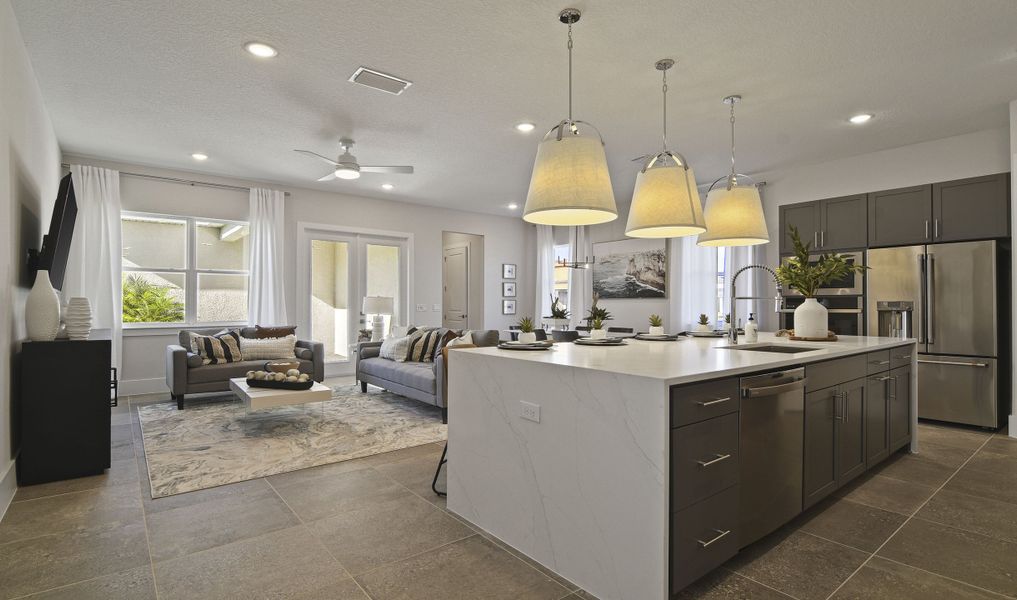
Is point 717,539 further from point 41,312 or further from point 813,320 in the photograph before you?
point 41,312

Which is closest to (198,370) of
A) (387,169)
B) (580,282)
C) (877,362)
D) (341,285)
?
(341,285)

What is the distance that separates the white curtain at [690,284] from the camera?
676 cm

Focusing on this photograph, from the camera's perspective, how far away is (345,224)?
7.48m

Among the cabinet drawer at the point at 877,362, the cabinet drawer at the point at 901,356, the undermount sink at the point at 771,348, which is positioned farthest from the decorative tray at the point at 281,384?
the cabinet drawer at the point at 901,356

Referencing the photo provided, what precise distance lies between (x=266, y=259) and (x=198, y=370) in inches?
72.5

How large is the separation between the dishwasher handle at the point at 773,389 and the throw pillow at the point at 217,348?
5348mm

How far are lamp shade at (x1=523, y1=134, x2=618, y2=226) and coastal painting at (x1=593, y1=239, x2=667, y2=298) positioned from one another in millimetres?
5246

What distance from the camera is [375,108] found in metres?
4.18

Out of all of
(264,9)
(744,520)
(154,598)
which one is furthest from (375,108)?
(744,520)

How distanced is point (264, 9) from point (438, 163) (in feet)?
10.2

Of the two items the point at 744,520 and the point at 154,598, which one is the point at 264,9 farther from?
the point at 744,520

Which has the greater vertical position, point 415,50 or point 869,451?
point 415,50

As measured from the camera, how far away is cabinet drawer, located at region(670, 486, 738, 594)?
1739 millimetres

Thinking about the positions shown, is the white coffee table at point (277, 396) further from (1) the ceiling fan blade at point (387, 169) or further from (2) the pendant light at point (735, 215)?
(2) the pendant light at point (735, 215)
